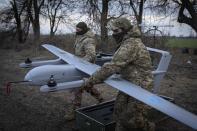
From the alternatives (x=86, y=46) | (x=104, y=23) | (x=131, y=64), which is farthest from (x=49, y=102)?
(x=104, y=23)

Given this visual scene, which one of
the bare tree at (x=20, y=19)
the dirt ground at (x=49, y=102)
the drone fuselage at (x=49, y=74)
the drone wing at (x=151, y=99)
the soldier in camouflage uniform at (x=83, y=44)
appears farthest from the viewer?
the bare tree at (x=20, y=19)

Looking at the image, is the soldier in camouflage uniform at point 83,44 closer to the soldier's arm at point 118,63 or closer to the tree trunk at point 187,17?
the soldier's arm at point 118,63

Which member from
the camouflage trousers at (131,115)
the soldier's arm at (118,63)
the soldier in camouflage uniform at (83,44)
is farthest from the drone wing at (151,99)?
the soldier in camouflage uniform at (83,44)

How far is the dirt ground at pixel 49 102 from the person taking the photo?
22.7 feet

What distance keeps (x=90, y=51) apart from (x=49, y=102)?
9.31 feet

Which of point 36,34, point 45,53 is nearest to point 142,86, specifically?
point 45,53

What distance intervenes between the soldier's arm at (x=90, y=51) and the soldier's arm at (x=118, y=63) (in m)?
1.60

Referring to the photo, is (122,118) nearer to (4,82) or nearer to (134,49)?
(134,49)

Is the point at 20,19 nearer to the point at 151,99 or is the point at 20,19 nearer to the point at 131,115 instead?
the point at 131,115

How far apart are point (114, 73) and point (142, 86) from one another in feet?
1.60

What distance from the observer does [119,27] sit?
4.71m

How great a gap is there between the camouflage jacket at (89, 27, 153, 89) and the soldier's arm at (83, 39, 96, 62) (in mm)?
1443

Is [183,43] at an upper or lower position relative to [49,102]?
upper

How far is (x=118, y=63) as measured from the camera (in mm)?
4508
